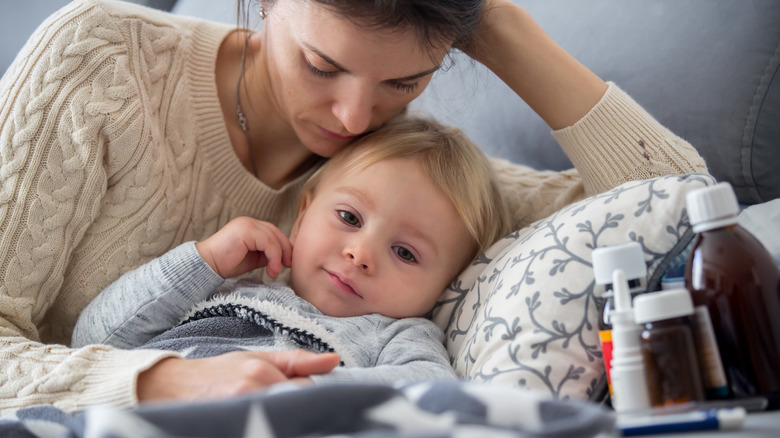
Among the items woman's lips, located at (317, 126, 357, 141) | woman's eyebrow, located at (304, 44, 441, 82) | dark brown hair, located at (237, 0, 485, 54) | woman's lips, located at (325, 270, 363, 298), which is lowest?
woman's lips, located at (325, 270, 363, 298)

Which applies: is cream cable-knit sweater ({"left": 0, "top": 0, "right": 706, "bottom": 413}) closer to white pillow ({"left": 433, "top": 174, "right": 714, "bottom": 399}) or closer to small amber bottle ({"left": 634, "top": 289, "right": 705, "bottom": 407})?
white pillow ({"left": 433, "top": 174, "right": 714, "bottom": 399})

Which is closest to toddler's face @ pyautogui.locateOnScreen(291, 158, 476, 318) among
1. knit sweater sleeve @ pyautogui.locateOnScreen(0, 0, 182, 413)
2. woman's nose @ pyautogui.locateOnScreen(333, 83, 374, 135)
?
woman's nose @ pyautogui.locateOnScreen(333, 83, 374, 135)

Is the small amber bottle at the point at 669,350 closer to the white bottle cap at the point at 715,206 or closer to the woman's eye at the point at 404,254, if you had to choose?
the white bottle cap at the point at 715,206

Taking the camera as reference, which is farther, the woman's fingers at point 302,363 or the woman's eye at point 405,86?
the woman's eye at point 405,86

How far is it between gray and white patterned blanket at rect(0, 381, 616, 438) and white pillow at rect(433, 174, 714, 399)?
310 mm

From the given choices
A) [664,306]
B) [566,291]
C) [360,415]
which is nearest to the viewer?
[360,415]

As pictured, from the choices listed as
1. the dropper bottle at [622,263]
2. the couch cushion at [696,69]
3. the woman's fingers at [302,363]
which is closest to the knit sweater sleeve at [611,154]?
the couch cushion at [696,69]

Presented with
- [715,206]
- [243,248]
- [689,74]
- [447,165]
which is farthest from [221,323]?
[689,74]

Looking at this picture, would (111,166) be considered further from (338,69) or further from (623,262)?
(623,262)

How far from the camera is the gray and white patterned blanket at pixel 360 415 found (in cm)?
52

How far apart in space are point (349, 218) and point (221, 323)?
28 cm

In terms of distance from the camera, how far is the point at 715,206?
2.32ft

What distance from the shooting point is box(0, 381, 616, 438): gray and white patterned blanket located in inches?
20.4

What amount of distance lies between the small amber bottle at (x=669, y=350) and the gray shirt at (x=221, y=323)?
35cm
